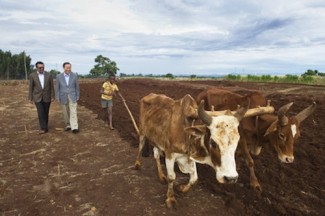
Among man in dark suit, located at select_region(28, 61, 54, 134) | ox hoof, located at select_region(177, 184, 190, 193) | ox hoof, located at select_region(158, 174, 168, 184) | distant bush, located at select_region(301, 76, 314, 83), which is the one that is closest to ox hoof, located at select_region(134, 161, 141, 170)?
ox hoof, located at select_region(158, 174, 168, 184)

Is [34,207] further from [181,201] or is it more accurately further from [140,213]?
[181,201]

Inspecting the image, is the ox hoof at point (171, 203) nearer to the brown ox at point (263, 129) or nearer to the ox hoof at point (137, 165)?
the brown ox at point (263, 129)

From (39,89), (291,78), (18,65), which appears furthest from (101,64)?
(39,89)

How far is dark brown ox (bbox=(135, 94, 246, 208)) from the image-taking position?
4.11 m

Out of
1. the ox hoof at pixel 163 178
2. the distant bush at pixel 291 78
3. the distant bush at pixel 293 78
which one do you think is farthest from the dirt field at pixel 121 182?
the distant bush at pixel 291 78

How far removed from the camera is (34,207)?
534 centimetres

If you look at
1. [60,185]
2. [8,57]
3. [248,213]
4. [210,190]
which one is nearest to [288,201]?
[248,213]

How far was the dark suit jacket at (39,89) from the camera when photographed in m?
9.73

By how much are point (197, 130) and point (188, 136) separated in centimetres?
51

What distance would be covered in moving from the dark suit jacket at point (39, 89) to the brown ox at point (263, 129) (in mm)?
4984

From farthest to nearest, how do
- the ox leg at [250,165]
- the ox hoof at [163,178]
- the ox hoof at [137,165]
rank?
1. the ox hoof at [137,165]
2. the ox hoof at [163,178]
3. the ox leg at [250,165]

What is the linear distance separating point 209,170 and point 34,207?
335cm

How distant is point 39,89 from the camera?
9750 mm

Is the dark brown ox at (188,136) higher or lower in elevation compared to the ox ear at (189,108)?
lower
